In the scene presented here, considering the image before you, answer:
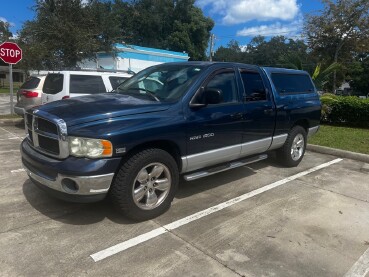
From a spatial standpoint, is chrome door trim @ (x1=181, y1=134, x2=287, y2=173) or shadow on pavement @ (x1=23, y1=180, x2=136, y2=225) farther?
chrome door trim @ (x1=181, y1=134, x2=287, y2=173)

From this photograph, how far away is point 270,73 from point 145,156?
3235 millimetres

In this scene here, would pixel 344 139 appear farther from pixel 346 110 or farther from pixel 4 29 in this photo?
pixel 4 29

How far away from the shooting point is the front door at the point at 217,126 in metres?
4.34

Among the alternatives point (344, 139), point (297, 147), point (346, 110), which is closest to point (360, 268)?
point (297, 147)

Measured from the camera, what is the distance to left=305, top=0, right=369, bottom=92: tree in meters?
24.5

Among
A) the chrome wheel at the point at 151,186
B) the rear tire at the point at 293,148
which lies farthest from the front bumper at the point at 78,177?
the rear tire at the point at 293,148

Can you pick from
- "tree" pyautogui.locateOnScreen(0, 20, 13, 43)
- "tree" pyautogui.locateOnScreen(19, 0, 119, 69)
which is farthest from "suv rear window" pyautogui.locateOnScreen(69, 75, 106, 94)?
"tree" pyautogui.locateOnScreen(0, 20, 13, 43)

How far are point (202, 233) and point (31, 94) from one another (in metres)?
7.76

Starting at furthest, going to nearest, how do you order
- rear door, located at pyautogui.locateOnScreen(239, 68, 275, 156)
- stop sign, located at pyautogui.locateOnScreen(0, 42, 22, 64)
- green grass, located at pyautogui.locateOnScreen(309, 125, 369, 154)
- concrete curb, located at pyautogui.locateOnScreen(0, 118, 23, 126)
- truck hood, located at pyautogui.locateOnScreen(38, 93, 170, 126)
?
stop sign, located at pyautogui.locateOnScreen(0, 42, 22, 64) → concrete curb, located at pyautogui.locateOnScreen(0, 118, 23, 126) → green grass, located at pyautogui.locateOnScreen(309, 125, 369, 154) → rear door, located at pyautogui.locateOnScreen(239, 68, 275, 156) → truck hood, located at pyautogui.locateOnScreen(38, 93, 170, 126)

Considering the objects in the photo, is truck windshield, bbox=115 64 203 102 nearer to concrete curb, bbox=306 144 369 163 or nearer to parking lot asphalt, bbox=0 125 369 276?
parking lot asphalt, bbox=0 125 369 276

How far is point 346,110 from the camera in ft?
40.7

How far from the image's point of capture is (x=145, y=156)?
12.5 feet

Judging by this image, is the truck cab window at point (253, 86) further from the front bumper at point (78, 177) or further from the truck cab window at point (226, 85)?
the front bumper at point (78, 177)

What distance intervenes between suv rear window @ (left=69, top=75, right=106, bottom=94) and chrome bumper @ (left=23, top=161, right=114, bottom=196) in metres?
5.50
